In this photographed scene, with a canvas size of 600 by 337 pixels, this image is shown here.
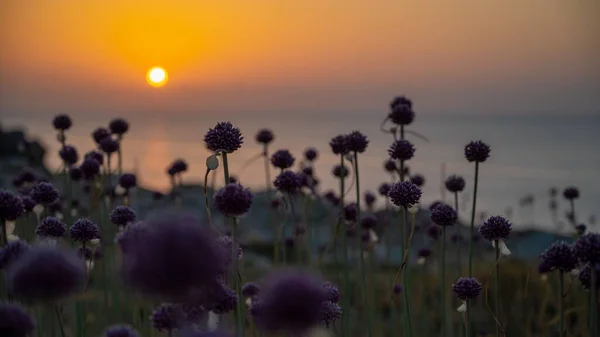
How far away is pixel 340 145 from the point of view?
3.01 m

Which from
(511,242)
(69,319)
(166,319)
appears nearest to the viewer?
(166,319)

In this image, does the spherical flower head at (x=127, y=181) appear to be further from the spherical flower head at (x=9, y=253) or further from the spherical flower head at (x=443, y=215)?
the spherical flower head at (x=9, y=253)

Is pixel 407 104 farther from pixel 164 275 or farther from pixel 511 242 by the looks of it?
pixel 511 242

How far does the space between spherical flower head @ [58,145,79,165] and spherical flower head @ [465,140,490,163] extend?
2.04 m

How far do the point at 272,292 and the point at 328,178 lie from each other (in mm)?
13115

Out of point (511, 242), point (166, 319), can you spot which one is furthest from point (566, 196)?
point (511, 242)

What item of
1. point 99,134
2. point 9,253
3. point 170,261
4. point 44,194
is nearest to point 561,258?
point 170,261

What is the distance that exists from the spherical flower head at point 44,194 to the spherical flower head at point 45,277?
176 centimetres

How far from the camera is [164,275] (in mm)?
923

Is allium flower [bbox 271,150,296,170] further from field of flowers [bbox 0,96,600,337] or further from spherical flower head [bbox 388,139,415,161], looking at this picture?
spherical flower head [bbox 388,139,415,161]

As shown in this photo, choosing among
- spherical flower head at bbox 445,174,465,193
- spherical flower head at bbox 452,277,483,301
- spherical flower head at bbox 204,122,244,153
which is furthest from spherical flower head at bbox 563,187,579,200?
spherical flower head at bbox 204,122,244,153

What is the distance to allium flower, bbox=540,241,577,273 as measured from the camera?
1972 mm

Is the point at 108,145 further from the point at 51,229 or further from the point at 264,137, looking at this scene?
the point at 51,229

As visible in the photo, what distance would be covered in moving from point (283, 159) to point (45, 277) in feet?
6.24
